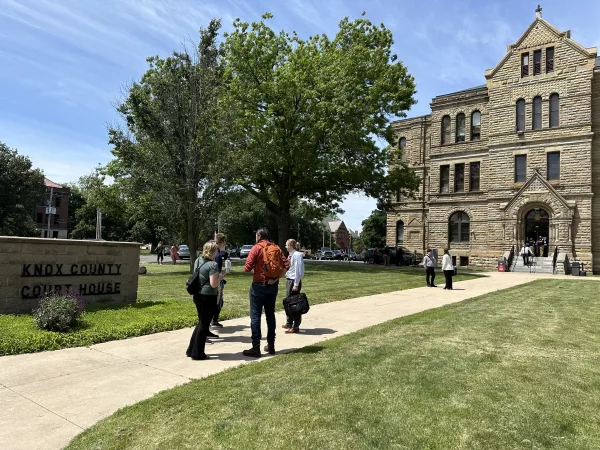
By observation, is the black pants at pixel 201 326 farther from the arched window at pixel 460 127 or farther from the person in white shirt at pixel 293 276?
the arched window at pixel 460 127

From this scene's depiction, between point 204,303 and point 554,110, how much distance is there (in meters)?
36.0

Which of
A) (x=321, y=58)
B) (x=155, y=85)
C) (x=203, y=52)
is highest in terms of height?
(x=321, y=58)

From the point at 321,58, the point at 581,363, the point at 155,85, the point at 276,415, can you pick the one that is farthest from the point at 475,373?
the point at 321,58

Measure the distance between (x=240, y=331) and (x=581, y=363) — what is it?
5602 mm

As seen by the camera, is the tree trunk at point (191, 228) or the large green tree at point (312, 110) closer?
the tree trunk at point (191, 228)

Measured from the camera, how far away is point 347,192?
32.3 m

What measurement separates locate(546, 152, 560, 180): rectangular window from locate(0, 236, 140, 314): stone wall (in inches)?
1291

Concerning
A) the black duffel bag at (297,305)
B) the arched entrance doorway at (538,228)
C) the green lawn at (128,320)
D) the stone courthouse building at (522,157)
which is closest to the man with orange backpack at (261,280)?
the black duffel bag at (297,305)

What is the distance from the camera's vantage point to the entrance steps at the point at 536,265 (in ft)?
100

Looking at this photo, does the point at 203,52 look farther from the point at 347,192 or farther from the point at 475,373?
the point at 475,373

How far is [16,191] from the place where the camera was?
51.6 metres

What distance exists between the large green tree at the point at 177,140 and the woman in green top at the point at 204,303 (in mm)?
15608

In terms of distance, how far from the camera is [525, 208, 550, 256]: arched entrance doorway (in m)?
33.6

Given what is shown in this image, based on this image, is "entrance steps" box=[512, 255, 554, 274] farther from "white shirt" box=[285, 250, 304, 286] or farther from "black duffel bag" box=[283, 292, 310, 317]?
"black duffel bag" box=[283, 292, 310, 317]
